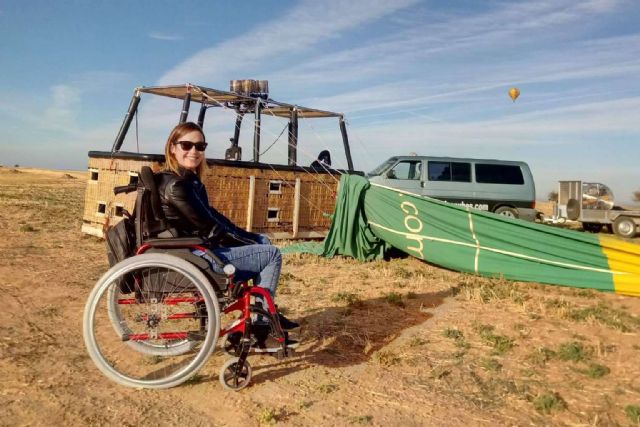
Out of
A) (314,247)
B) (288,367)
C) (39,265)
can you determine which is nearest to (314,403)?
(288,367)

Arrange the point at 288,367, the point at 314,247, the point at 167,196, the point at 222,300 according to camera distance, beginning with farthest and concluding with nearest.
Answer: the point at 314,247 < the point at 288,367 < the point at 222,300 < the point at 167,196

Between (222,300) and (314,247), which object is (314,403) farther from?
(314,247)

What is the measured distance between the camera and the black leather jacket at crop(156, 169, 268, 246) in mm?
3312

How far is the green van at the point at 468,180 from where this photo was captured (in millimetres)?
15219

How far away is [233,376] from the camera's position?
3496mm

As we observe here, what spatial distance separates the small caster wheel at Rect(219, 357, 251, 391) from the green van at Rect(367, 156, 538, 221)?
11.7 meters

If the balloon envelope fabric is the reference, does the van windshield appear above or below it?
above

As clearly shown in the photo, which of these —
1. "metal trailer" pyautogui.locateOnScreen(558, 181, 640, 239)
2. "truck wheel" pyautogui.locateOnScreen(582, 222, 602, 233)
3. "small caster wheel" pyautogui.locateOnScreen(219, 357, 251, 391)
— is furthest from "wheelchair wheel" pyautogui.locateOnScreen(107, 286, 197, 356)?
"truck wheel" pyautogui.locateOnScreen(582, 222, 602, 233)

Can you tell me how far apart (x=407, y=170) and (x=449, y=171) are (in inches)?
51.3

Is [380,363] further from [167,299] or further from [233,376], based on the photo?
[167,299]

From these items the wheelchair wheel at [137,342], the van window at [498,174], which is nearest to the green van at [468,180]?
the van window at [498,174]

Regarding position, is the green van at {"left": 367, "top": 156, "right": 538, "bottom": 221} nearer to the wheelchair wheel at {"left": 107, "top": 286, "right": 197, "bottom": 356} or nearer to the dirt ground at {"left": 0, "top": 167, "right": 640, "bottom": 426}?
the dirt ground at {"left": 0, "top": 167, "right": 640, "bottom": 426}

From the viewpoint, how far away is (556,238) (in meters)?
7.27

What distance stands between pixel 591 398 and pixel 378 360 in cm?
156
